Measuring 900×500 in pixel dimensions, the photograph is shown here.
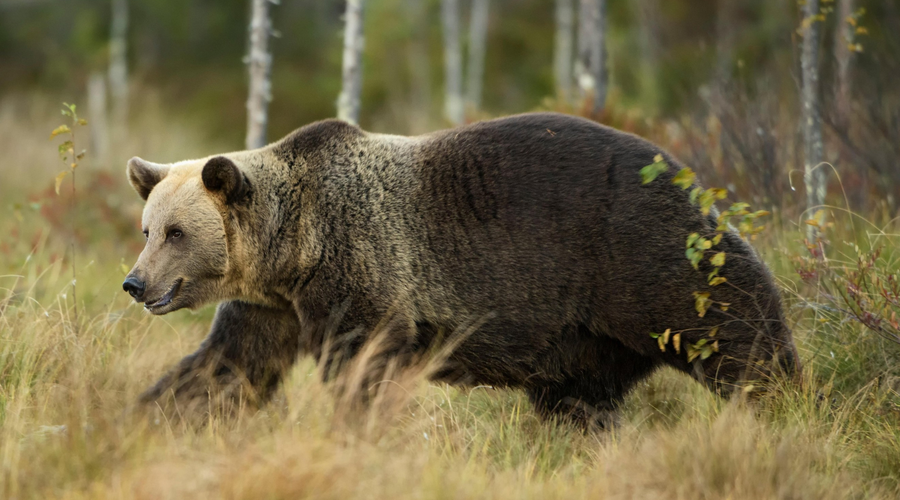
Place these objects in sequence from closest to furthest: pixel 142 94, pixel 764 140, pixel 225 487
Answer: pixel 225 487
pixel 764 140
pixel 142 94

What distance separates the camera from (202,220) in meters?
4.84

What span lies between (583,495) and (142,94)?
21867mm

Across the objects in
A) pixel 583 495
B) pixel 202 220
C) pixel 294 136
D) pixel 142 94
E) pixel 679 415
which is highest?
pixel 294 136

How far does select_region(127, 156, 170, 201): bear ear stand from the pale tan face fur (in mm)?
226

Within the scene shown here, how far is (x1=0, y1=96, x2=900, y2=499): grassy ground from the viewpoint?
3342 mm

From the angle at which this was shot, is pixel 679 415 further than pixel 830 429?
Yes

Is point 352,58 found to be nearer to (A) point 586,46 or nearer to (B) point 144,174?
(A) point 586,46

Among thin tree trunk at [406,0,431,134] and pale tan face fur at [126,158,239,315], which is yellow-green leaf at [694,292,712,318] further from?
thin tree trunk at [406,0,431,134]

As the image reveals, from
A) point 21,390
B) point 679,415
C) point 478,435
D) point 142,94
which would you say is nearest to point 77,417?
point 21,390

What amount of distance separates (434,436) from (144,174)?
89.4 inches

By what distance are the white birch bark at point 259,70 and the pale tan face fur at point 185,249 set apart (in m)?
3.34

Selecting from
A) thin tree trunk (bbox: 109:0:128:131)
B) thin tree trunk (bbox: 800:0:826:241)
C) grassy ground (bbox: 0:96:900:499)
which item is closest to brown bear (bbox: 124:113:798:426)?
grassy ground (bbox: 0:96:900:499)

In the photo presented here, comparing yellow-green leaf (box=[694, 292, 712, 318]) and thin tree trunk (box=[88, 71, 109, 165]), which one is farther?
thin tree trunk (box=[88, 71, 109, 165])

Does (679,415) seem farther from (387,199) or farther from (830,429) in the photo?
(387,199)
